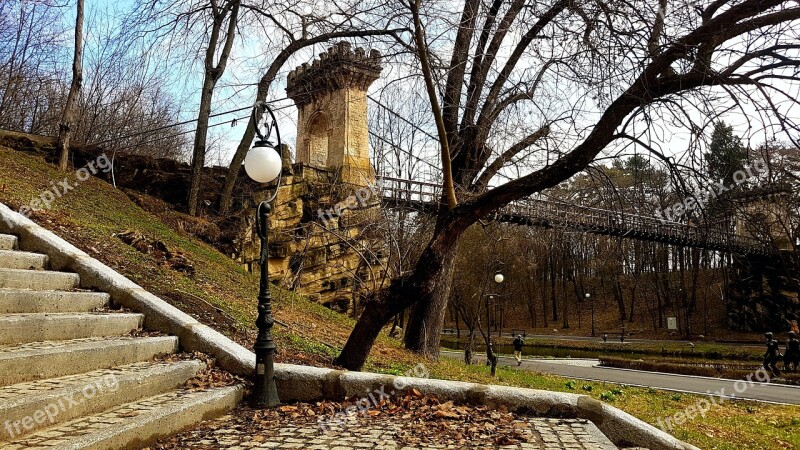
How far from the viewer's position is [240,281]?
1035cm

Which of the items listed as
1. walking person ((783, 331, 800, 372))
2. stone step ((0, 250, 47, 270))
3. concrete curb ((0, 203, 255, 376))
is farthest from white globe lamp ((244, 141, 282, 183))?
walking person ((783, 331, 800, 372))

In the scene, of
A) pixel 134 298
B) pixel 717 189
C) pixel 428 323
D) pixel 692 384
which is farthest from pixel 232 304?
pixel 692 384

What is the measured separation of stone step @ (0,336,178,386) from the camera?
366cm

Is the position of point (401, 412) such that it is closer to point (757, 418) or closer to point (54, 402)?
point (54, 402)

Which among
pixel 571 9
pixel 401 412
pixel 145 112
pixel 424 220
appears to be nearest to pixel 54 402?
pixel 401 412

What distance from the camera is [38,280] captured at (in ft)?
17.3

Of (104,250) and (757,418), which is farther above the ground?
(104,250)

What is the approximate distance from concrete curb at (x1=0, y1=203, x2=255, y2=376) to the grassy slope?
0.82 metres

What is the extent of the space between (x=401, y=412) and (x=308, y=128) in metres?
16.0

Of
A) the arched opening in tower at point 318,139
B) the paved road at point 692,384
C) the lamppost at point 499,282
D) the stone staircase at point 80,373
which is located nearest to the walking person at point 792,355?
the paved road at point 692,384

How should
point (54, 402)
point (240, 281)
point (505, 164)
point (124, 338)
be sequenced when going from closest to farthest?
point (54, 402)
point (124, 338)
point (505, 164)
point (240, 281)

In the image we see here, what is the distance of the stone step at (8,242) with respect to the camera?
5.89m

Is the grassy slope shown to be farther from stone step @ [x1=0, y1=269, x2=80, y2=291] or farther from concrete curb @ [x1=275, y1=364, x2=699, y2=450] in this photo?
concrete curb @ [x1=275, y1=364, x2=699, y2=450]

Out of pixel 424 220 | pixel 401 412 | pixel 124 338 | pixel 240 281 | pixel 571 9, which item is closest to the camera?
pixel 401 412
